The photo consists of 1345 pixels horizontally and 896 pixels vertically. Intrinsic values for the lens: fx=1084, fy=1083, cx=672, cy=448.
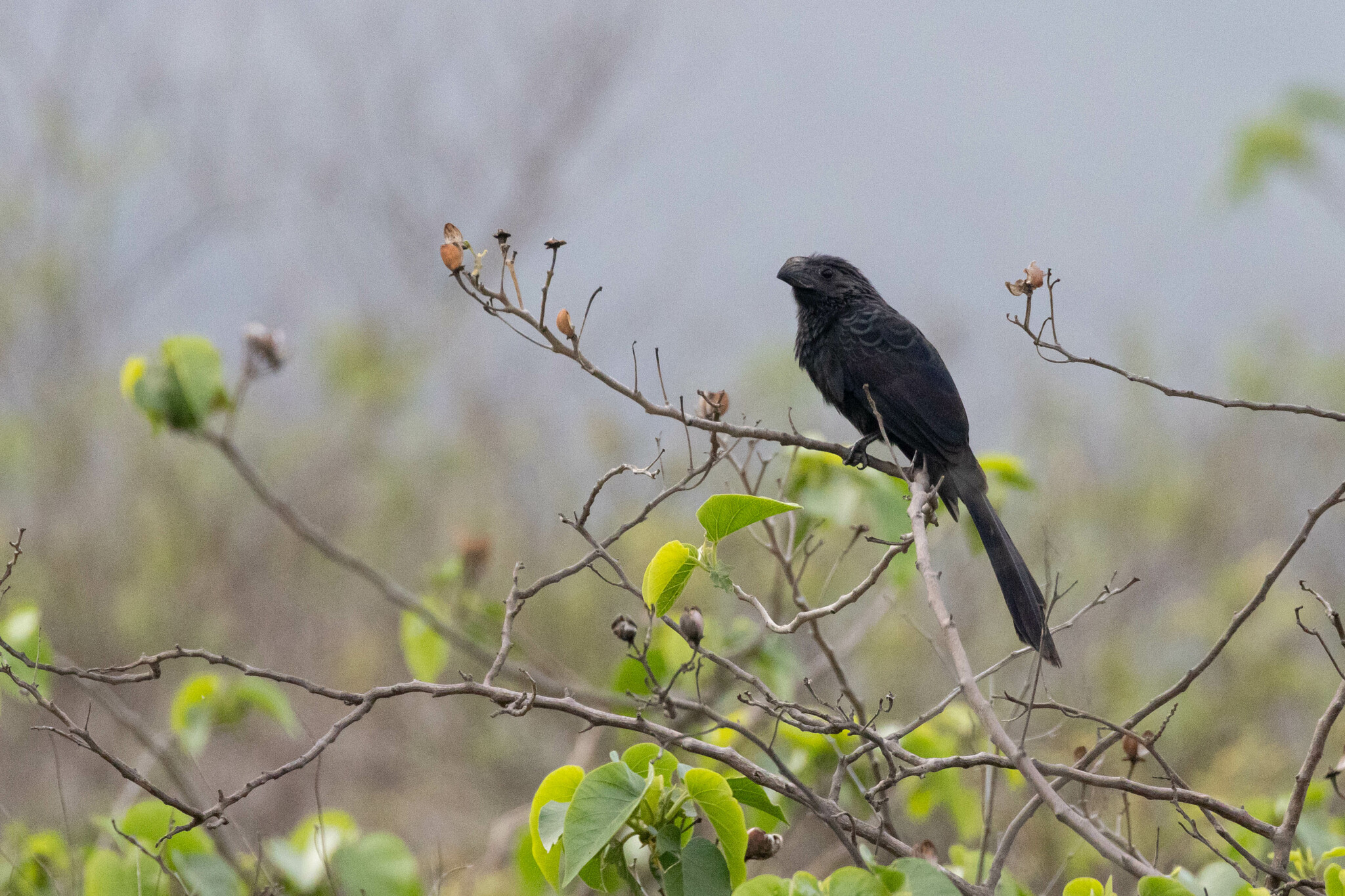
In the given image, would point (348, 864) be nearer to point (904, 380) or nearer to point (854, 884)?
point (854, 884)

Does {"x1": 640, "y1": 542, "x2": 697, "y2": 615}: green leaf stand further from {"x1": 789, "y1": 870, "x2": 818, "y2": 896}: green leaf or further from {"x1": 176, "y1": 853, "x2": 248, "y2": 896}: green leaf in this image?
{"x1": 176, "y1": 853, "x2": 248, "y2": 896}: green leaf

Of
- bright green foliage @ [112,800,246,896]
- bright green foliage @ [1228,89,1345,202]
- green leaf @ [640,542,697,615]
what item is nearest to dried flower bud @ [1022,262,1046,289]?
green leaf @ [640,542,697,615]

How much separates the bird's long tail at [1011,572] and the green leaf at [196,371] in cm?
201

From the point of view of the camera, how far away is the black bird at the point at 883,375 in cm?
335

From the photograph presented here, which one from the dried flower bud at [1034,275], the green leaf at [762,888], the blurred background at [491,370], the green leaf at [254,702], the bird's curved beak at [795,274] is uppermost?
the blurred background at [491,370]

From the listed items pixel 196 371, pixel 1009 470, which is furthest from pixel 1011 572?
pixel 196 371

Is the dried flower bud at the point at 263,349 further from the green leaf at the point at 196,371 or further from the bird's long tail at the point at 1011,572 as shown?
the bird's long tail at the point at 1011,572

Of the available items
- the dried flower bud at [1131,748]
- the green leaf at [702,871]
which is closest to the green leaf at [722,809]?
the green leaf at [702,871]

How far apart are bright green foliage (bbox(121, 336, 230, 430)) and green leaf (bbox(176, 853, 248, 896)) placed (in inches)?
43.3

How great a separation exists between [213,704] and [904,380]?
90.5 inches

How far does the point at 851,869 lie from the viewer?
1.26 metres

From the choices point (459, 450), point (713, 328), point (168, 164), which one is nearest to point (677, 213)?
point (713, 328)

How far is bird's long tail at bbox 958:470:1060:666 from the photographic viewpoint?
2.80 meters

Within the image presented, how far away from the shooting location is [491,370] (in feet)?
39.2
